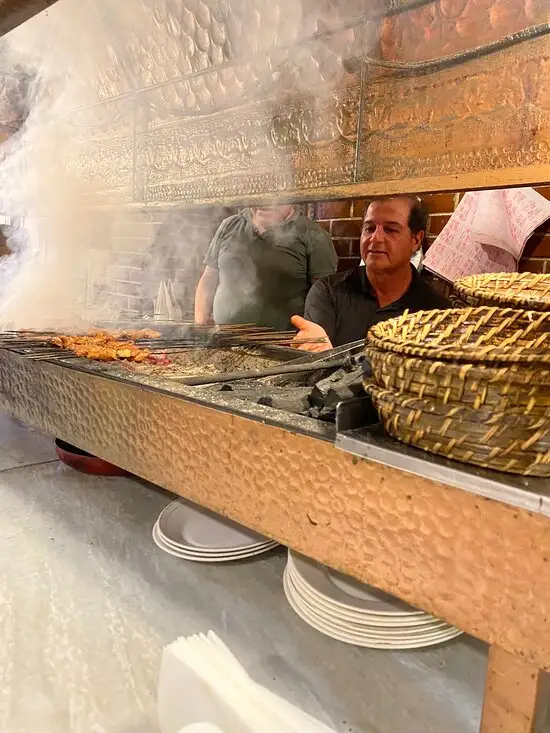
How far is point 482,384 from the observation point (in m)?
0.70

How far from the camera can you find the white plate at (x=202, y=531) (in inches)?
52.9

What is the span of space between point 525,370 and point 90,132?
234 centimetres

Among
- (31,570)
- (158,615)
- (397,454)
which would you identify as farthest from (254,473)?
(31,570)

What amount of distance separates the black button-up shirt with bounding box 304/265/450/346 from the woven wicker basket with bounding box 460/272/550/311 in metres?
1.52

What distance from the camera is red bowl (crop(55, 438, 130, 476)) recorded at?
1789mm

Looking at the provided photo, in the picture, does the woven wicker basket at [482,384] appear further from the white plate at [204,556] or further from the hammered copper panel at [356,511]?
the white plate at [204,556]

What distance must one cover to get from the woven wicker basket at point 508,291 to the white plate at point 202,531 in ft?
2.48

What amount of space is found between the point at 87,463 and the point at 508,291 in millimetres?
1347

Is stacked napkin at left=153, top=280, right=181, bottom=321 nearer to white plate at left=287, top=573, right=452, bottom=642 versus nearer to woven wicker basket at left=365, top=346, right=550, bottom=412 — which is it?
white plate at left=287, top=573, right=452, bottom=642

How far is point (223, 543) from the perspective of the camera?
1350mm

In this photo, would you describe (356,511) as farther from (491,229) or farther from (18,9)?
(491,229)

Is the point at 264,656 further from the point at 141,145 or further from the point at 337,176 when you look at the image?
the point at 141,145

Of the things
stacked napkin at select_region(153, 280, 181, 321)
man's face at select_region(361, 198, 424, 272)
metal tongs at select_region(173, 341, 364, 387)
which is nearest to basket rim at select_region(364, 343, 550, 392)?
metal tongs at select_region(173, 341, 364, 387)

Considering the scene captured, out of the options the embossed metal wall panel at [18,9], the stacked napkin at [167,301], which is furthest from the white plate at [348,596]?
the stacked napkin at [167,301]
